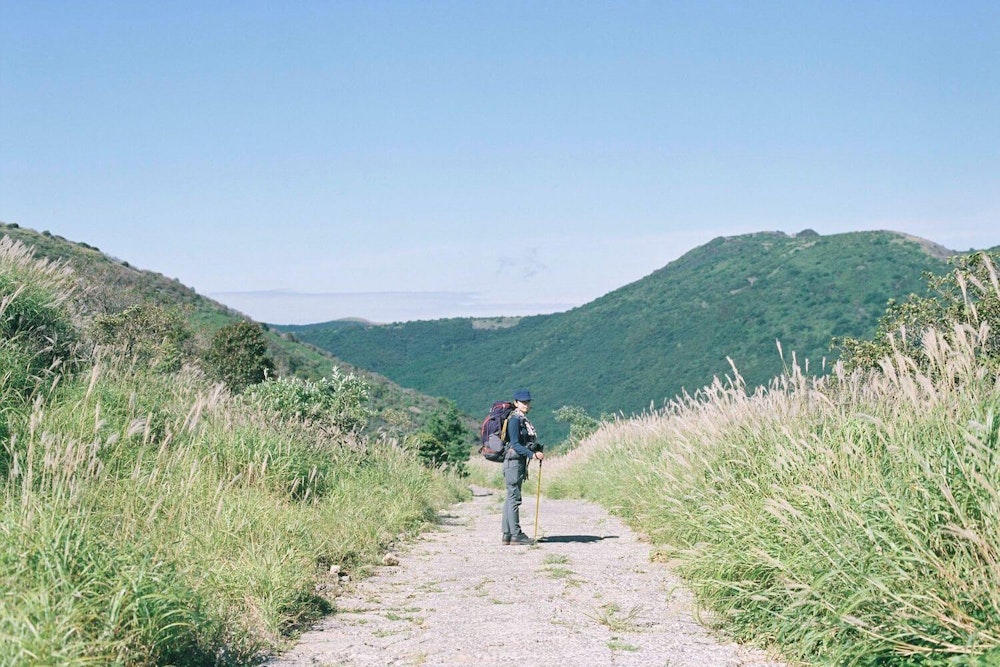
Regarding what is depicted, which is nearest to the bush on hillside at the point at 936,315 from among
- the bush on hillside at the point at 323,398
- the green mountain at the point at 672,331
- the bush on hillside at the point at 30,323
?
the bush on hillside at the point at 323,398

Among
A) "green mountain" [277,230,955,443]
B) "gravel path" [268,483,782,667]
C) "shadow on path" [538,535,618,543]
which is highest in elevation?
"green mountain" [277,230,955,443]

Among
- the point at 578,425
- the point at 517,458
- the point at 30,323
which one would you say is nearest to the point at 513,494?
the point at 517,458

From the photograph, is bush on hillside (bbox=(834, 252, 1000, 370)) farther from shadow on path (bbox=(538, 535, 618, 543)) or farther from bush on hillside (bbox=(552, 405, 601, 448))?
bush on hillside (bbox=(552, 405, 601, 448))

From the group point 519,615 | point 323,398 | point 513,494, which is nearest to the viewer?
point 519,615

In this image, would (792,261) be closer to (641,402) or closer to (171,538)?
(641,402)

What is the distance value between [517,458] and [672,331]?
4087 inches

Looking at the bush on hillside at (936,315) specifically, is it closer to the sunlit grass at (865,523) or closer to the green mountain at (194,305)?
the sunlit grass at (865,523)

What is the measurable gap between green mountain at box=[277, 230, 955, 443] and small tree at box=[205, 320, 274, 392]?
3925 cm

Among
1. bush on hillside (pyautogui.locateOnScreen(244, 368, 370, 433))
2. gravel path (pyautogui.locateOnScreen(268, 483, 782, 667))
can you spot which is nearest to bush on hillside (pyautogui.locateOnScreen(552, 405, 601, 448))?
bush on hillside (pyautogui.locateOnScreen(244, 368, 370, 433))

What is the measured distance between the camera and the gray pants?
10.0m

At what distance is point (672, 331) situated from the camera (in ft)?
367

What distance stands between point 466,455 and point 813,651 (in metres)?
32.7

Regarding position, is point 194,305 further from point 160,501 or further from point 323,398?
point 160,501

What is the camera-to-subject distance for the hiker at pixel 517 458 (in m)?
10.1
